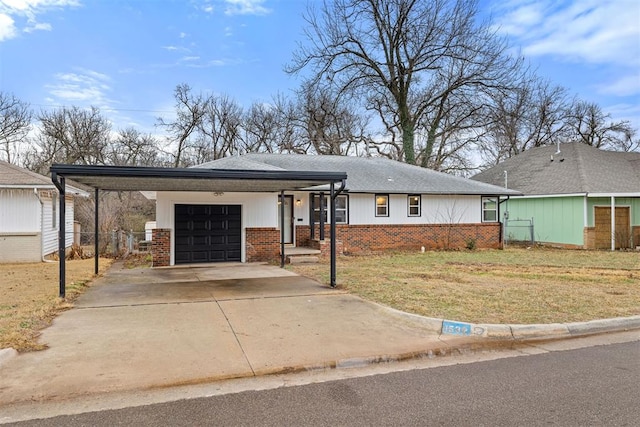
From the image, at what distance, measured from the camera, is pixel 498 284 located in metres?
10.3

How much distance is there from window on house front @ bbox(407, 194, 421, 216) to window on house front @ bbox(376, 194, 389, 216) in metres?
1.11

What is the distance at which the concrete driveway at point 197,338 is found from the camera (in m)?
4.53

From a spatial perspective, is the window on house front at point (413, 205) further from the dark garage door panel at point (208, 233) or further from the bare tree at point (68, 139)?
the bare tree at point (68, 139)

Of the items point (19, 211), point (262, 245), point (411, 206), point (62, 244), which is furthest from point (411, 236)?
point (19, 211)

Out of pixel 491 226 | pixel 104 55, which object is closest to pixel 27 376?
pixel 491 226

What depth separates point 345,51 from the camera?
29797 millimetres

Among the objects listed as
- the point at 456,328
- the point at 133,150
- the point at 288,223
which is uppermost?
the point at 133,150

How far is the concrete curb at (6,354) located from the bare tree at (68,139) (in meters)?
30.9

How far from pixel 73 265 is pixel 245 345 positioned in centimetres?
1133

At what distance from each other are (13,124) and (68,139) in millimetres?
3543

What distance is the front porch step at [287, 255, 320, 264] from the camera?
584 inches

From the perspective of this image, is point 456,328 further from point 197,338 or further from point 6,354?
point 6,354

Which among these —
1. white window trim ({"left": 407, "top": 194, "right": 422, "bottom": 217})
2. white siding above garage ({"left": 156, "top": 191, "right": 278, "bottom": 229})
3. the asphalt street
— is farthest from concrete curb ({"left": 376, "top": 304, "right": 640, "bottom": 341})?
white window trim ({"left": 407, "top": 194, "right": 422, "bottom": 217})

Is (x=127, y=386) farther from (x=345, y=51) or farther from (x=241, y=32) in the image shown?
(x=345, y=51)
